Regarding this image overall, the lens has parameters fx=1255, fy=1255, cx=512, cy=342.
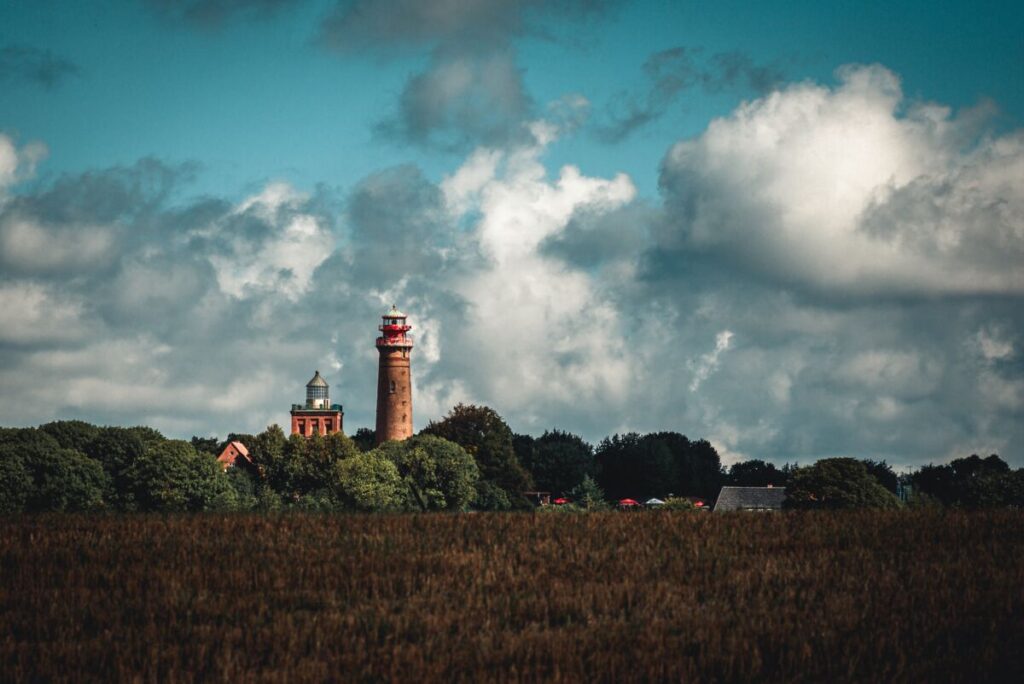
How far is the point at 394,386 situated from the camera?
118 meters

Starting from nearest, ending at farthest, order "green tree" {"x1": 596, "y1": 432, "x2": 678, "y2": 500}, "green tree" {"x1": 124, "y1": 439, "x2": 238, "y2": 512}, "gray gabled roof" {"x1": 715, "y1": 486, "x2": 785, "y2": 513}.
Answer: "green tree" {"x1": 124, "y1": 439, "x2": 238, "y2": 512}, "gray gabled roof" {"x1": 715, "y1": 486, "x2": 785, "y2": 513}, "green tree" {"x1": 596, "y1": 432, "x2": 678, "y2": 500}

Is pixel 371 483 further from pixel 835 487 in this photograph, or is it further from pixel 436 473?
pixel 835 487

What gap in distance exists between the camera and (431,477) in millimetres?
96938

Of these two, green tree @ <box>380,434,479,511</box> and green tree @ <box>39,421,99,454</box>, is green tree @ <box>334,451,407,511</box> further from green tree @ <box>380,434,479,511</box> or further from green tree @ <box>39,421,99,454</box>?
green tree @ <box>39,421,99,454</box>

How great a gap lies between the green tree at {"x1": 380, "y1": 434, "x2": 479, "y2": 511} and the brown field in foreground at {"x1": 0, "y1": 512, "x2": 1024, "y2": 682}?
209 ft

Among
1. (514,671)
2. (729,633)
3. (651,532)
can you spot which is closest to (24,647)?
(514,671)

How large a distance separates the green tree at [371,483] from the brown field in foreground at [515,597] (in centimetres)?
6059

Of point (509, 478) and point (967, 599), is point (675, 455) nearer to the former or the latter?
point (509, 478)

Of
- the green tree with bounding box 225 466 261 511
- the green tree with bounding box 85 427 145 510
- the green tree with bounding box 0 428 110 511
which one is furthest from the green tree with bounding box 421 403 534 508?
the green tree with bounding box 0 428 110 511

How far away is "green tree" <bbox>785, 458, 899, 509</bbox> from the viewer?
78750mm

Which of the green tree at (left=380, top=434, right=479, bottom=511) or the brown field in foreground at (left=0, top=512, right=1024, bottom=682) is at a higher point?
the green tree at (left=380, top=434, right=479, bottom=511)

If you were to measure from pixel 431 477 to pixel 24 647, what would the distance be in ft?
252

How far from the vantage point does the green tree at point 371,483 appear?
9281cm

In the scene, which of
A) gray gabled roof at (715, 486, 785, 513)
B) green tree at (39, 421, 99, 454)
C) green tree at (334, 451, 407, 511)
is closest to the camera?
green tree at (334, 451, 407, 511)
